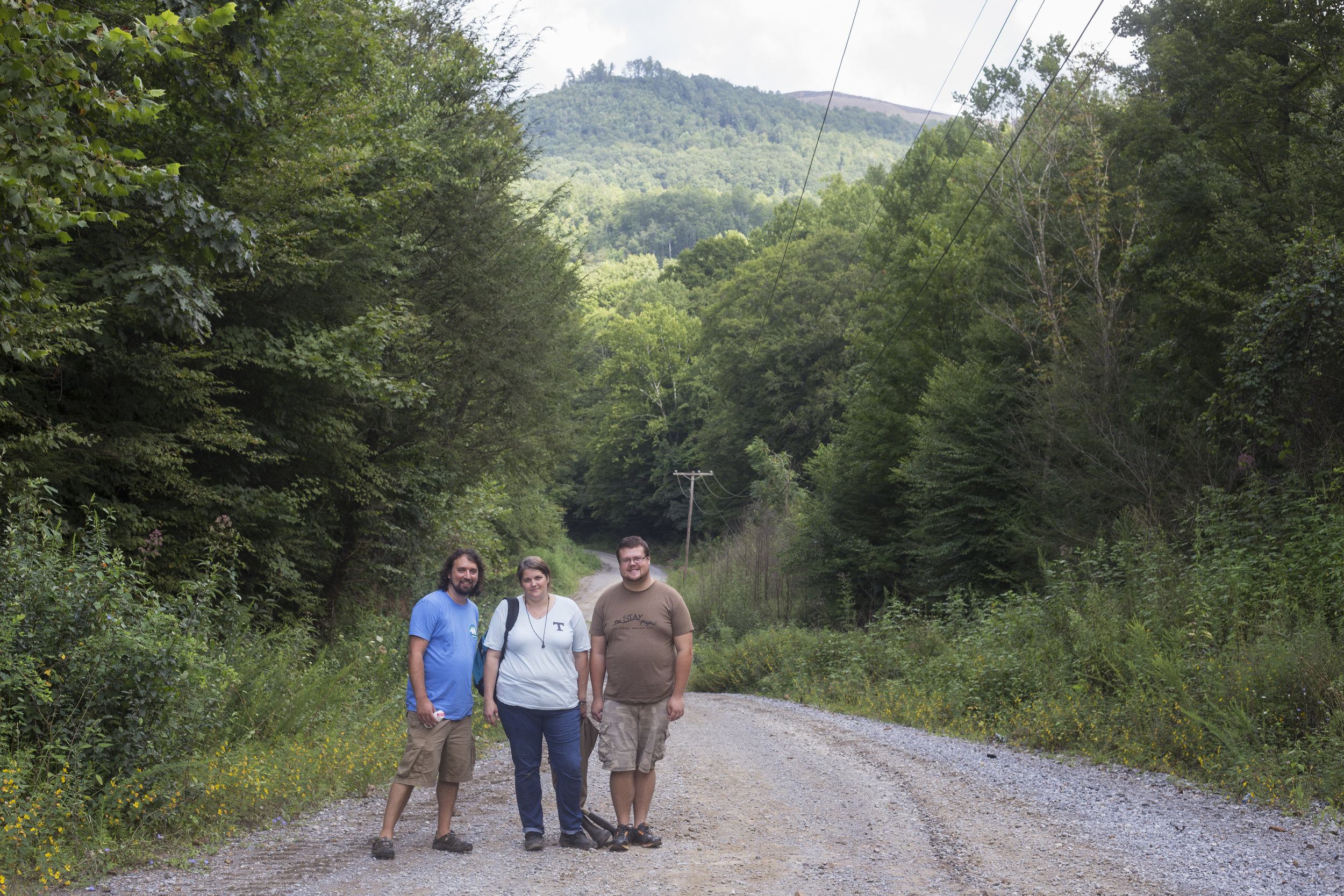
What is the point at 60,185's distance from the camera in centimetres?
520

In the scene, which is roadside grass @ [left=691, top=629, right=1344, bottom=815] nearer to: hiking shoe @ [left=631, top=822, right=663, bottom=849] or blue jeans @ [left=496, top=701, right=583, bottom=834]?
hiking shoe @ [left=631, top=822, right=663, bottom=849]

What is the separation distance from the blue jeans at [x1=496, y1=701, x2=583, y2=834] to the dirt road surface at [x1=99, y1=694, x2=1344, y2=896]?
0.73 feet

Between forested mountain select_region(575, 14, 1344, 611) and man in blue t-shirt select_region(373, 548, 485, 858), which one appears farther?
forested mountain select_region(575, 14, 1344, 611)

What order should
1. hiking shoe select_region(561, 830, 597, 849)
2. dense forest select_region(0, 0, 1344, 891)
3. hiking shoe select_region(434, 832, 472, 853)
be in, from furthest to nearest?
1. dense forest select_region(0, 0, 1344, 891)
2. hiking shoe select_region(561, 830, 597, 849)
3. hiking shoe select_region(434, 832, 472, 853)

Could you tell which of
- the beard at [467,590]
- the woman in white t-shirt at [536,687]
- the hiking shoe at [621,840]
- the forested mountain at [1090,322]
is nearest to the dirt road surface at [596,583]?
the forested mountain at [1090,322]

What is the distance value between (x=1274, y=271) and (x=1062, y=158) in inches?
507

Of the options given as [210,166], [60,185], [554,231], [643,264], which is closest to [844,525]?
[554,231]

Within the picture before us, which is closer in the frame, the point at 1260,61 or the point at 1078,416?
the point at 1260,61

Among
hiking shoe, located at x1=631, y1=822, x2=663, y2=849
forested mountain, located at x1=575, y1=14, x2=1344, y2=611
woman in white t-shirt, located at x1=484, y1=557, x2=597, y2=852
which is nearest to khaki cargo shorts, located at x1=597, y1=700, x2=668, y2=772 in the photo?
woman in white t-shirt, located at x1=484, y1=557, x2=597, y2=852

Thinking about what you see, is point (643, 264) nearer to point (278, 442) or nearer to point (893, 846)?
point (278, 442)

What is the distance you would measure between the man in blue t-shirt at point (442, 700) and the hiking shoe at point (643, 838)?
1035 millimetres

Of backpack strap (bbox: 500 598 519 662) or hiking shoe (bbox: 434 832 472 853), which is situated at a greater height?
backpack strap (bbox: 500 598 519 662)

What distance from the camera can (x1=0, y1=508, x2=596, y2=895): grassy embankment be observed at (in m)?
5.50

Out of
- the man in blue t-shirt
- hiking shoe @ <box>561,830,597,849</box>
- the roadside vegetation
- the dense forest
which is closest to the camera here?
the man in blue t-shirt
